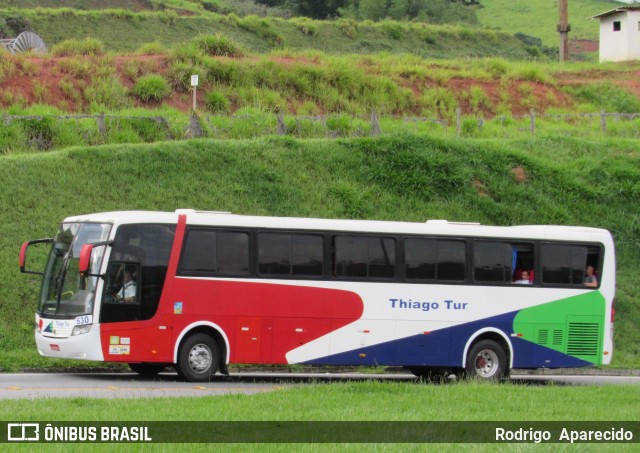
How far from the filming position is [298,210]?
1139 inches

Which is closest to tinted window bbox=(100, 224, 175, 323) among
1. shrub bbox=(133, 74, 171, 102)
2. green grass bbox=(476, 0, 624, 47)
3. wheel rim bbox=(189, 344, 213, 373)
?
wheel rim bbox=(189, 344, 213, 373)

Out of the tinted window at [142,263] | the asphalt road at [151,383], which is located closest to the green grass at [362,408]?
the asphalt road at [151,383]

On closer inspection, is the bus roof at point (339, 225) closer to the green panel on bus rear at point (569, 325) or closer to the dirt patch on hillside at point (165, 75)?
the green panel on bus rear at point (569, 325)

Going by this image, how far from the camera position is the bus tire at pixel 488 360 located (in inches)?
803

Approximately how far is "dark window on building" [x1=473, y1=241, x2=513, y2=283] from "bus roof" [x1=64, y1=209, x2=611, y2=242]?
0.74ft

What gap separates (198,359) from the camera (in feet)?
61.5

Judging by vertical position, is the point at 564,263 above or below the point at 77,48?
below

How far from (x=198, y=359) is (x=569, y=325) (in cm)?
754

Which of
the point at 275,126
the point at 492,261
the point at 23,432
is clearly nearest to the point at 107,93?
the point at 275,126

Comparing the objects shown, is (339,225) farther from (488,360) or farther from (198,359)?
(488,360)

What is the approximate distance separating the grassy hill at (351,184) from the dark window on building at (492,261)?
572cm

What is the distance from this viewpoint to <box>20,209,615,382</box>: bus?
18406 mm

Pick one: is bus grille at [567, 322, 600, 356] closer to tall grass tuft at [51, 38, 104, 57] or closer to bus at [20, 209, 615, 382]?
bus at [20, 209, 615, 382]

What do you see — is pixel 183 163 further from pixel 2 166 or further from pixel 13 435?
pixel 13 435
